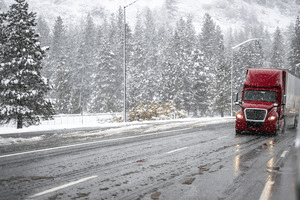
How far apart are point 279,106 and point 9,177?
13.9 meters

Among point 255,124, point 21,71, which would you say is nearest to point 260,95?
point 255,124

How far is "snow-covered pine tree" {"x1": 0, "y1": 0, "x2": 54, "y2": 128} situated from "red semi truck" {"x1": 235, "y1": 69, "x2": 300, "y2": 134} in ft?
43.1

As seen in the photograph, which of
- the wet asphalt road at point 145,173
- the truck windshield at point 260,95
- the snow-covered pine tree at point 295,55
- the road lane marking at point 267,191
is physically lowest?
the road lane marking at point 267,191

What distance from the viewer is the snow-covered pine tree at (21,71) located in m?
21.5

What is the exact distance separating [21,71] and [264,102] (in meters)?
15.2

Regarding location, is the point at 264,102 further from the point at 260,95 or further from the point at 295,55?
the point at 295,55

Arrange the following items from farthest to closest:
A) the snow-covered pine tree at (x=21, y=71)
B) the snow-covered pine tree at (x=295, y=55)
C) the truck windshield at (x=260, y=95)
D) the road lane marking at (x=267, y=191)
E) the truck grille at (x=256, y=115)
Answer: the snow-covered pine tree at (x=295, y=55) < the snow-covered pine tree at (x=21, y=71) < the truck windshield at (x=260, y=95) < the truck grille at (x=256, y=115) < the road lane marking at (x=267, y=191)

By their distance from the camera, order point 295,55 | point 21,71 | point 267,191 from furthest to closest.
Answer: point 295,55 < point 21,71 < point 267,191

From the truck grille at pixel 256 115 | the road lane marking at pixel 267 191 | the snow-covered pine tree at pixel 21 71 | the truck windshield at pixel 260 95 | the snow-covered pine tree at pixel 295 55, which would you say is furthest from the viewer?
the snow-covered pine tree at pixel 295 55

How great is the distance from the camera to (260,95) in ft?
56.1

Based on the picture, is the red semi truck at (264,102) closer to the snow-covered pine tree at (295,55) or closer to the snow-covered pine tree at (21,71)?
the snow-covered pine tree at (21,71)

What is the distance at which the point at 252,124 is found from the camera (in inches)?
640

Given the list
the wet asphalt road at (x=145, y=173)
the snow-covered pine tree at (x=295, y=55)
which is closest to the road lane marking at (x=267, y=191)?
the wet asphalt road at (x=145, y=173)

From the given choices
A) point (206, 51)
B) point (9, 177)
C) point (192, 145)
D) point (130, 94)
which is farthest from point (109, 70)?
point (9, 177)
